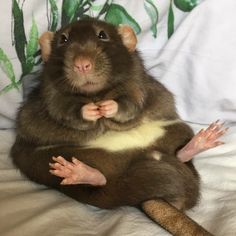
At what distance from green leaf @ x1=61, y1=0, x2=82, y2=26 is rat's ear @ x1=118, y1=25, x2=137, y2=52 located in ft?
0.62

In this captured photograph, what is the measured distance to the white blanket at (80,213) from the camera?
1303mm

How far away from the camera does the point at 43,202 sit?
4.67 feet

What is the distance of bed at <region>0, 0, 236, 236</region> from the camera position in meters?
1.40

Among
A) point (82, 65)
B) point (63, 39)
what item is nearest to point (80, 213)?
point (82, 65)

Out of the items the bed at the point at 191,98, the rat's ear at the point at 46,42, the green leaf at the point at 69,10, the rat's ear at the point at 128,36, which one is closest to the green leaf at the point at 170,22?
the bed at the point at 191,98

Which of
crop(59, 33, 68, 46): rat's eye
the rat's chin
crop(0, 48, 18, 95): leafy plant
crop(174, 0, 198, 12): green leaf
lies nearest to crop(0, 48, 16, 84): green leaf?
crop(0, 48, 18, 95): leafy plant

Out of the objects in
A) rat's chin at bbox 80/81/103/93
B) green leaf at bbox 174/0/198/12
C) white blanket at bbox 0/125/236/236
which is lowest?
white blanket at bbox 0/125/236/236

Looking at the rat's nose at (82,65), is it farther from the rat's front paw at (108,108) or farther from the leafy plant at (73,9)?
the leafy plant at (73,9)

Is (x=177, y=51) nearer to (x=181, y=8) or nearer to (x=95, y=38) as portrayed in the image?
(x=181, y=8)

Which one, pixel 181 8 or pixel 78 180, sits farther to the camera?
pixel 181 8

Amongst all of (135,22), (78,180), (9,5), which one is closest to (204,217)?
(78,180)

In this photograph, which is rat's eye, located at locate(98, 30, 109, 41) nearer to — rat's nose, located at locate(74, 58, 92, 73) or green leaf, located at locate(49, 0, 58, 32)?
rat's nose, located at locate(74, 58, 92, 73)

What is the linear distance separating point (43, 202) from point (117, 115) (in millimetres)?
316

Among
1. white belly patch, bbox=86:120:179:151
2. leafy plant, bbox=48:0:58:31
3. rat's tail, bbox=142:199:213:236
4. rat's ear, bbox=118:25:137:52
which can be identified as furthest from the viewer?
leafy plant, bbox=48:0:58:31
